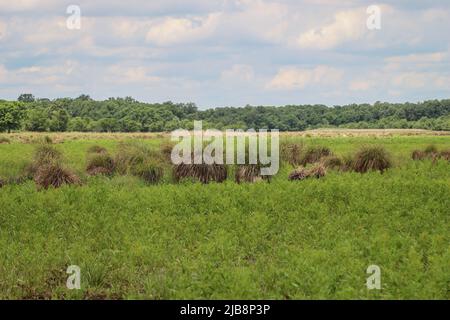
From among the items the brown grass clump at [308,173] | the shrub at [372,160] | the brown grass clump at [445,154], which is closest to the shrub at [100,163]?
the brown grass clump at [308,173]

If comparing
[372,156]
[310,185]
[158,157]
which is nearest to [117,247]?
[310,185]

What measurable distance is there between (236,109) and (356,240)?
81112 mm

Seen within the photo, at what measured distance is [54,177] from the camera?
20047 mm

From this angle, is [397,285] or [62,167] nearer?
[397,285]

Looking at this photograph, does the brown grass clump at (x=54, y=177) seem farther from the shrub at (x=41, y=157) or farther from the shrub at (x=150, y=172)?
the shrub at (x=150, y=172)

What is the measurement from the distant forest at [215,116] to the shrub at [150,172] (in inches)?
2135

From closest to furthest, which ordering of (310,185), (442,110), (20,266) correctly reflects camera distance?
(20,266) → (310,185) → (442,110)

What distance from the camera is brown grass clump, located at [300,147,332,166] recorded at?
2592 centimetres

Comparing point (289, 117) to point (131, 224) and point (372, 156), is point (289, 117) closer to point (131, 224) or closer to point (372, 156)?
point (372, 156)

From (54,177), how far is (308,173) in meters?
8.51

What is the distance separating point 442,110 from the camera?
116 meters

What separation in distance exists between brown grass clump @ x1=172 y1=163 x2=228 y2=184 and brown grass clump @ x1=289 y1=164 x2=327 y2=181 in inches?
99.3

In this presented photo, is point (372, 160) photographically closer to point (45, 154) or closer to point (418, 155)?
point (418, 155)
